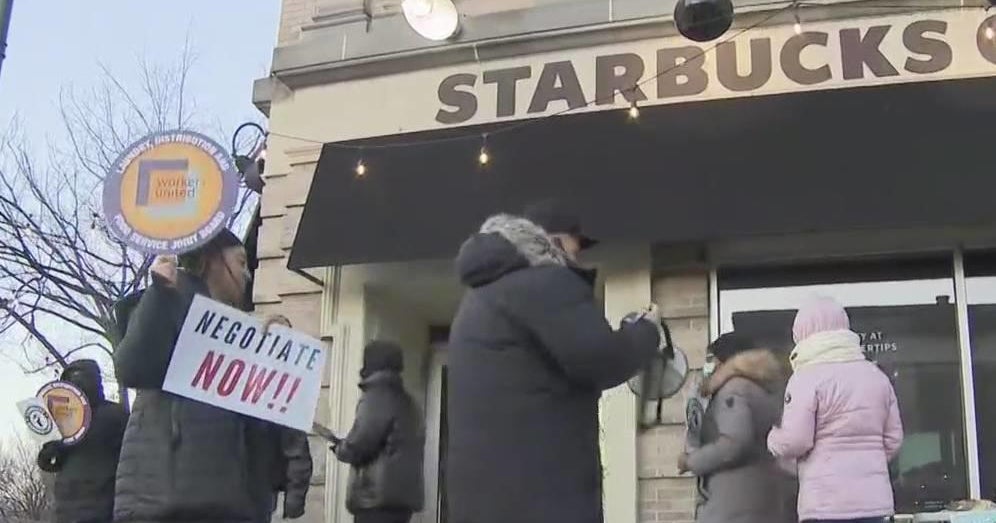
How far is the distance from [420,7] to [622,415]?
3401 mm

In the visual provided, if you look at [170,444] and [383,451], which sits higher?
[383,451]

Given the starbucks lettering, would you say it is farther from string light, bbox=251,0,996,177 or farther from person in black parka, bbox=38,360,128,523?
person in black parka, bbox=38,360,128,523

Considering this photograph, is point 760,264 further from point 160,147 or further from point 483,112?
point 160,147

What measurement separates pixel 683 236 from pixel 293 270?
9.07 feet

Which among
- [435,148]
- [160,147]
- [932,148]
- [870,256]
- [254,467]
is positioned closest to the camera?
[254,467]

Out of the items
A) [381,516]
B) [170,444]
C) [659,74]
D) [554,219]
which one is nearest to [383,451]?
[381,516]

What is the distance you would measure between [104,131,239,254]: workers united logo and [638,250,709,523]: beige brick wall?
3.51 metres

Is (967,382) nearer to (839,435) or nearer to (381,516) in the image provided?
(839,435)

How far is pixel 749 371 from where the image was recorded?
543cm

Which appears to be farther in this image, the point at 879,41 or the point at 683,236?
the point at 879,41

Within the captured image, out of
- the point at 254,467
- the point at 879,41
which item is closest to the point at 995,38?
the point at 879,41

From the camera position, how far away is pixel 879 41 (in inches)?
310

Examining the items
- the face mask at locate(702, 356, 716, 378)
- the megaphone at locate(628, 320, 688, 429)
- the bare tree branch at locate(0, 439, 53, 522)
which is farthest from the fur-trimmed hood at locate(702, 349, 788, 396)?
the bare tree branch at locate(0, 439, 53, 522)

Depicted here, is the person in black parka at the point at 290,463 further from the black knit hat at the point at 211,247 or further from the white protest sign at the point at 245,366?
the black knit hat at the point at 211,247
